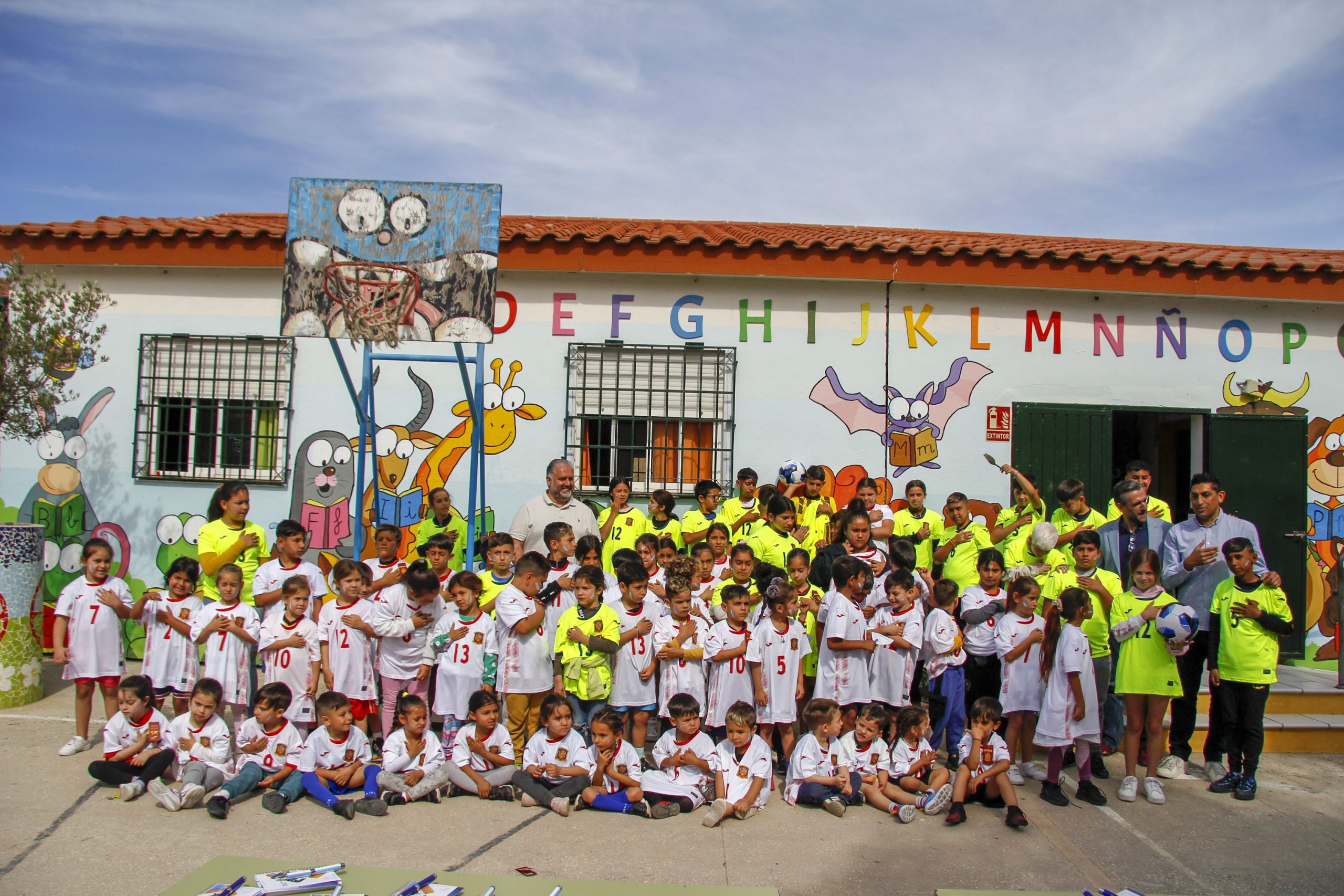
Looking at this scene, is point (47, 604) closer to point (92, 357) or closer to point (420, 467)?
point (92, 357)

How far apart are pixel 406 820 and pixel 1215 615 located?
4839 mm

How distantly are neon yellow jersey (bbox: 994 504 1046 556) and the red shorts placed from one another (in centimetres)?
597

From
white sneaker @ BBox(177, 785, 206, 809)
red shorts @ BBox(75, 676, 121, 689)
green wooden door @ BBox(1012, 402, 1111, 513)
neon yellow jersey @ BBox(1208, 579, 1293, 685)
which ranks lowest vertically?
white sneaker @ BBox(177, 785, 206, 809)

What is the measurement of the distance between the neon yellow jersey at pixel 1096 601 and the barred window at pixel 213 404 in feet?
20.3

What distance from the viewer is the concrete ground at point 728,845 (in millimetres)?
3986

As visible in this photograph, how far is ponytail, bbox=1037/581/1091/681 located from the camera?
5.11 m

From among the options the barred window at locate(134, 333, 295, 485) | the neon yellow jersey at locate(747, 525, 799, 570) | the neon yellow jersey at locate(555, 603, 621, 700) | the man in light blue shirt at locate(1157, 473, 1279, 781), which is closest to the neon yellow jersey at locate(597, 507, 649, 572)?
the neon yellow jersey at locate(747, 525, 799, 570)

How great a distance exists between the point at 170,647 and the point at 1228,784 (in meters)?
6.32

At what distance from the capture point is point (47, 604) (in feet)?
25.1

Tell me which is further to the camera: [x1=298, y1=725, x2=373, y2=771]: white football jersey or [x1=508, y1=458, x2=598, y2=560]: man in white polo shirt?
[x1=508, y1=458, x2=598, y2=560]: man in white polo shirt

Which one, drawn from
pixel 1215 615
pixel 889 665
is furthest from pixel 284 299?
pixel 1215 615

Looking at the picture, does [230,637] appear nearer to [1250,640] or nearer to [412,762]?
[412,762]

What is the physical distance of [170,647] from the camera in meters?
5.49

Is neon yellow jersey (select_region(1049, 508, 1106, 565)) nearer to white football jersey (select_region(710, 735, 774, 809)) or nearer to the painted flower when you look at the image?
white football jersey (select_region(710, 735, 774, 809))
